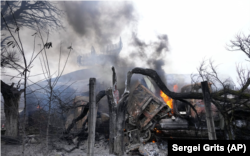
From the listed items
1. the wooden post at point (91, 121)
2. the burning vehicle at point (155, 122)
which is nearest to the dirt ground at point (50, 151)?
the burning vehicle at point (155, 122)

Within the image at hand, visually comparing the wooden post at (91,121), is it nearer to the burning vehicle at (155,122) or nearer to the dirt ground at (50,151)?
the dirt ground at (50,151)

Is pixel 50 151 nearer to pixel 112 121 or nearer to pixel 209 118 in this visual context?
pixel 112 121

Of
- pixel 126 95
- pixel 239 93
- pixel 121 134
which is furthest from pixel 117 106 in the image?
pixel 239 93

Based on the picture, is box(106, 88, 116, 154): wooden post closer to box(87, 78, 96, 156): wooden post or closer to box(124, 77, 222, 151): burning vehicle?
box(124, 77, 222, 151): burning vehicle

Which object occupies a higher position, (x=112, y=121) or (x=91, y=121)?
(x=91, y=121)

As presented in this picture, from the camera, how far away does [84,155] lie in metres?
7.11

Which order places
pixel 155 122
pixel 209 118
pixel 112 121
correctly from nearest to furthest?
pixel 209 118 → pixel 112 121 → pixel 155 122

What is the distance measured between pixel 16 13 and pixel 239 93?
14131 millimetres

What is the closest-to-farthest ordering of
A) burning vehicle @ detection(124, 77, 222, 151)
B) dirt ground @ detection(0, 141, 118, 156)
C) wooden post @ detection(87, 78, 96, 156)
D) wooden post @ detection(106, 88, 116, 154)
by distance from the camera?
wooden post @ detection(87, 78, 96, 156) < wooden post @ detection(106, 88, 116, 154) < dirt ground @ detection(0, 141, 118, 156) < burning vehicle @ detection(124, 77, 222, 151)

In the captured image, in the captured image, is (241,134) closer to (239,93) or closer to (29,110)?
(239,93)

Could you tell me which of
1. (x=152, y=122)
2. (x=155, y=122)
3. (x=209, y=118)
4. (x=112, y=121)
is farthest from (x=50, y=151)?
(x=209, y=118)

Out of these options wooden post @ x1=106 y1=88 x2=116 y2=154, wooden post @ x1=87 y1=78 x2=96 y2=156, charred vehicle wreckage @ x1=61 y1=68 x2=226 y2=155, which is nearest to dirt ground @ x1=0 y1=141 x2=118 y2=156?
charred vehicle wreckage @ x1=61 y1=68 x2=226 y2=155

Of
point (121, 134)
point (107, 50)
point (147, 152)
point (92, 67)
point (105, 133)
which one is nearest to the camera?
point (121, 134)

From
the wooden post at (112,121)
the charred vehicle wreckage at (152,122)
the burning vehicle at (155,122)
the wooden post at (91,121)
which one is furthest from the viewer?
the burning vehicle at (155,122)
